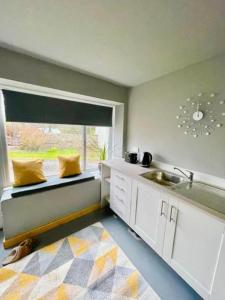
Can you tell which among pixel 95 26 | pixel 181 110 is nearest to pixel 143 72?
pixel 181 110

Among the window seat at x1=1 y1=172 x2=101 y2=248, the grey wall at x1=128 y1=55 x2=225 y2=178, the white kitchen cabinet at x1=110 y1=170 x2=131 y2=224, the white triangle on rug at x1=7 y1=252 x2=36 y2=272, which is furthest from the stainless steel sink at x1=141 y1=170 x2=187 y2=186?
the white triangle on rug at x1=7 y1=252 x2=36 y2=272

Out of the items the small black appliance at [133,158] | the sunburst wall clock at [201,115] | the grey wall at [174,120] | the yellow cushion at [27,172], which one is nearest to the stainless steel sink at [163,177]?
the grey wall at [174,120]

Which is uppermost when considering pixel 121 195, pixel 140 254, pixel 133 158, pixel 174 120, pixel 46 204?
pixel 174 120

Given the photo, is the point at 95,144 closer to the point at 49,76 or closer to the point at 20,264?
the point at 49,76

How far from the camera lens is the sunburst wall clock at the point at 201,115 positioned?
137cm

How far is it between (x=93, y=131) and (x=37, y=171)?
112 cm

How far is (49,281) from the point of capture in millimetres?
1207

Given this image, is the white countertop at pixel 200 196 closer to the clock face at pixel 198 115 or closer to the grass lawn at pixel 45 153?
the clock face at pixel 198 115

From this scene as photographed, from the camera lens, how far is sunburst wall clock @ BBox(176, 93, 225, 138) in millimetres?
1373

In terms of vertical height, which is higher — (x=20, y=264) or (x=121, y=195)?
(x=121, y=195)

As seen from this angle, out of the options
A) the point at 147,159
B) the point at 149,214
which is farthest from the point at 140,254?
the point at 147,159

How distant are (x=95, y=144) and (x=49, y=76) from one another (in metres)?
1.29

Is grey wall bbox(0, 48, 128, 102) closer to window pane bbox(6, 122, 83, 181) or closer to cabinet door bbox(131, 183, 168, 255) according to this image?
window pane bbox(6, 122, 83, 181)

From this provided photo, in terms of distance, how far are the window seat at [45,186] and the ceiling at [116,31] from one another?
154cm
